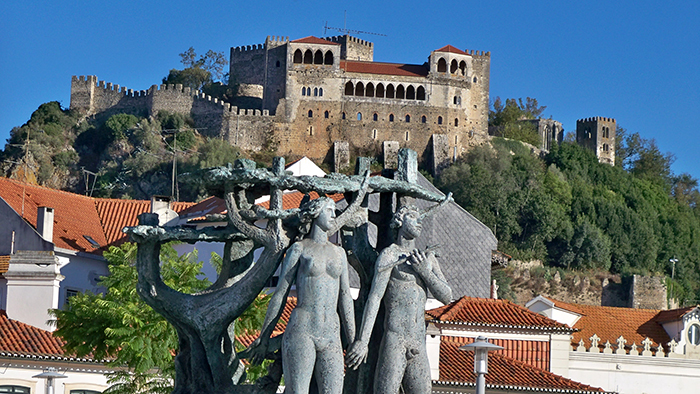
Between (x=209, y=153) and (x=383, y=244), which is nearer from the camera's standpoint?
(x=383, y=244)

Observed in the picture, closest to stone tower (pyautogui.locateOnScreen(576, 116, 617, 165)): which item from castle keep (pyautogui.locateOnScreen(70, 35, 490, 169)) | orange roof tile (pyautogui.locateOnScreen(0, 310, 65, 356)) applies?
castle keep (pyautogui.locateOnScreen(70, 35, 490, 169))

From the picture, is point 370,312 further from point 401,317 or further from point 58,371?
point 58,371

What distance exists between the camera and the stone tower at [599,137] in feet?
450

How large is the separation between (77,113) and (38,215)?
75.5m

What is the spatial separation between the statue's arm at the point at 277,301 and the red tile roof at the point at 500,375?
20427 mm

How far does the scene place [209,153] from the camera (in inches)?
4318

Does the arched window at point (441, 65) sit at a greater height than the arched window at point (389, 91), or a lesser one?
greater

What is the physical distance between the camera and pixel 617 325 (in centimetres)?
5681

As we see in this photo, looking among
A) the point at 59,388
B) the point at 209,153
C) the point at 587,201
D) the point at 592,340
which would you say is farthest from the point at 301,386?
the point at 587,201

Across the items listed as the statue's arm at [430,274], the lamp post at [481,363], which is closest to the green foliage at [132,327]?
the lamp post at [481,363]

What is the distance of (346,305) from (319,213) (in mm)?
896

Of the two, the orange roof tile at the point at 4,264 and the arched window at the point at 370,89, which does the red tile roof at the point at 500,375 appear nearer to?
the orange roof tile at the point at 4,264

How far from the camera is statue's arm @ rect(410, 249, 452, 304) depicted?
551 inches

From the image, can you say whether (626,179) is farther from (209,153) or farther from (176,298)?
(176,298)
